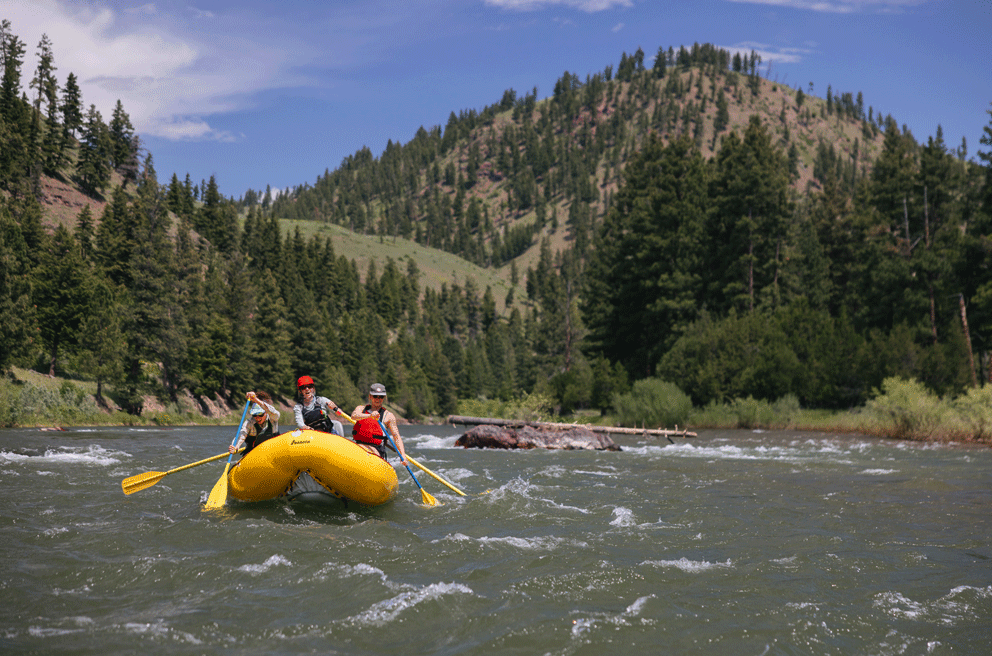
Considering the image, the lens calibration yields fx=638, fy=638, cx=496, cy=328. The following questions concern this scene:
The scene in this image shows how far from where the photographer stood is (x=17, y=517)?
335 inches

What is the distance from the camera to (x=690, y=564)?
23.0ft

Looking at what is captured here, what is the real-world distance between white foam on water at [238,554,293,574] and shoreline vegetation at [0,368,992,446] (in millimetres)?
22435

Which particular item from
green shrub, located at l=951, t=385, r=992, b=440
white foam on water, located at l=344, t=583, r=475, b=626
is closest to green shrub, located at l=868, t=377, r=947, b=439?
green shrub, located at l=951, t=385, r=992, b=440

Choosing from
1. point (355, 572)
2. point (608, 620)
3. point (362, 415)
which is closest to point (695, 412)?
point (362, 415)

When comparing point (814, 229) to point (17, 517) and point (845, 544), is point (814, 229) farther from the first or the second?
point (17, 517)

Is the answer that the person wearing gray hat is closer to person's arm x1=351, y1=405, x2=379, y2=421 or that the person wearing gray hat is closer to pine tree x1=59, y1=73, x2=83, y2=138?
person's arm x1=351, y1=405, x2=379, y2=421

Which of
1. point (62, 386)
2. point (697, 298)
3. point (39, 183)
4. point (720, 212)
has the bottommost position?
point (62, 386)

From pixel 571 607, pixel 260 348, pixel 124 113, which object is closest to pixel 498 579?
pixel 571 607

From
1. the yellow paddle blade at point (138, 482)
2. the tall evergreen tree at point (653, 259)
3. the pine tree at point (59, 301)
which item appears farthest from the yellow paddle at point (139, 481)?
the pine tree at point (59, 301)

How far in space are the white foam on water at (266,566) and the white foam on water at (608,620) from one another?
3163 mm

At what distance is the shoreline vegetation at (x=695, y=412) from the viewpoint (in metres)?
22.1

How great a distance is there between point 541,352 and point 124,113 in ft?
291

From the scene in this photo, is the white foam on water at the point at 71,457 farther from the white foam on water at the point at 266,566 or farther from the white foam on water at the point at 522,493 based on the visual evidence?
the white foam on water at the point at 266,566

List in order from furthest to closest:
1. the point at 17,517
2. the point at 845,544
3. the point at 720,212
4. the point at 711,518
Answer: the point at 720,212 → the point at 711,518 → the point at 17,517 → the point at 845,544
